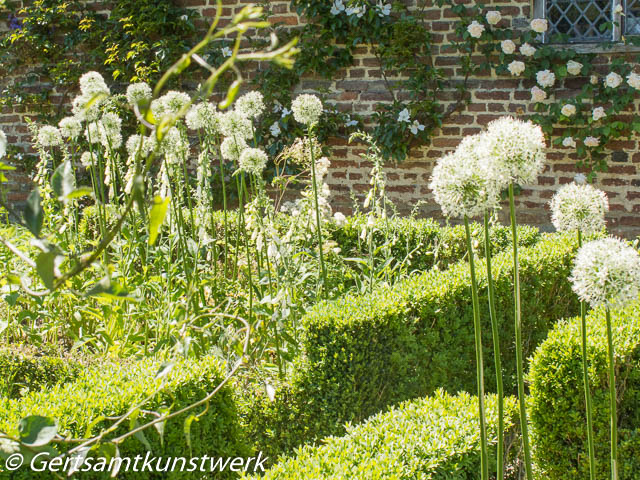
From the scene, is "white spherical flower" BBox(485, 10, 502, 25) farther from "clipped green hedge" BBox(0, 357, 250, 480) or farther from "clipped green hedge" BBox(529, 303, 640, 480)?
"clipped green hedge" BBox(0, 357, 250, 480)

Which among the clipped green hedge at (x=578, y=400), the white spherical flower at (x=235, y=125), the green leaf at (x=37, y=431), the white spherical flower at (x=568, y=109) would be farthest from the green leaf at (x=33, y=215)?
the white spherical flower at (x=568, y=109)

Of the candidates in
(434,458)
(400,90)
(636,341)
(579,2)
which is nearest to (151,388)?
(434,458)

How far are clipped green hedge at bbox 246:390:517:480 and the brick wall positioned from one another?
12.3ft

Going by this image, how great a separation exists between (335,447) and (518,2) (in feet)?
15.8

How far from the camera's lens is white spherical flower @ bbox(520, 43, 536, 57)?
566 cm

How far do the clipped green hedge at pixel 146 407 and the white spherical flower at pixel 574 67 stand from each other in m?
4.33

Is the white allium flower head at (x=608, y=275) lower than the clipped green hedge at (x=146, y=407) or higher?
higher

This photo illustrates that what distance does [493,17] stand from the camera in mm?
5688

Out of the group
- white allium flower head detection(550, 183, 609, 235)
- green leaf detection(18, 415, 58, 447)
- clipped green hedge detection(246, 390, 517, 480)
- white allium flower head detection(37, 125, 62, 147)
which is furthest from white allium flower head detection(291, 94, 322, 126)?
green leaf detection(18, 415, 58, 447)

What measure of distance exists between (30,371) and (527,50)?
177 inches

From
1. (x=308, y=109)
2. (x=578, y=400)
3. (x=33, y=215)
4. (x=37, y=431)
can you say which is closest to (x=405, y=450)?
(x=578, y=400)

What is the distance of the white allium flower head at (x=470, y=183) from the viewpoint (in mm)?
1386

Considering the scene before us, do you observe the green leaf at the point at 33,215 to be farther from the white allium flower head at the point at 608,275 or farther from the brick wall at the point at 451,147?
the brick wall at the point at 451,147

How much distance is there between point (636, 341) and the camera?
2.48 meters
